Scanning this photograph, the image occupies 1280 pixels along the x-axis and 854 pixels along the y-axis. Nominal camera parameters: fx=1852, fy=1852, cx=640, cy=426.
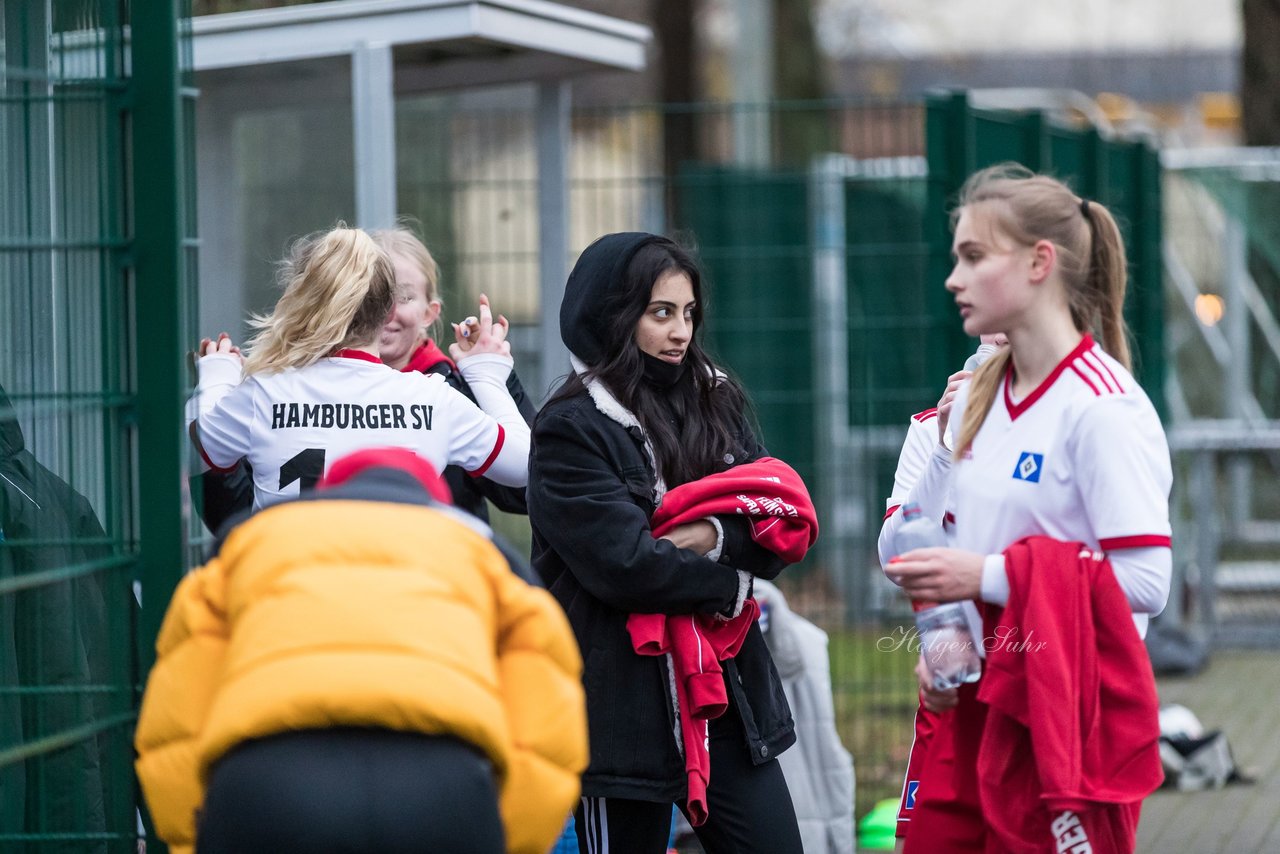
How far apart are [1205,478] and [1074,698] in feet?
24.9

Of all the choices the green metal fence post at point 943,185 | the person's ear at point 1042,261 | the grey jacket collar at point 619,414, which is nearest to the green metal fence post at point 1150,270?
the green metal fence post at point 943,185

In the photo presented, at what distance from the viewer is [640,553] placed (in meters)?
4.03

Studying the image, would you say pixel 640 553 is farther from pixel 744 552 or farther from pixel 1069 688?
pixel 1069 688

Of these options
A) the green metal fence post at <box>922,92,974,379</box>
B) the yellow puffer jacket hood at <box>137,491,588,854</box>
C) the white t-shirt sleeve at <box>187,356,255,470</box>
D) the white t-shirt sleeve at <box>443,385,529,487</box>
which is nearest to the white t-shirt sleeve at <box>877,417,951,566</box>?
the white t-shirt sleeve at <box>443,385,529,487</box>

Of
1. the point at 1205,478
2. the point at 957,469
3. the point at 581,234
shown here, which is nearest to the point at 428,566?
the point at 957,469

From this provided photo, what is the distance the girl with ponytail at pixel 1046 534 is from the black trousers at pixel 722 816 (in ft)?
2.04

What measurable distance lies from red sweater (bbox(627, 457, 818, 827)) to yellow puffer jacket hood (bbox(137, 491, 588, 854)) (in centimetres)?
101

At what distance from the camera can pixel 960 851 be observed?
11.6ft

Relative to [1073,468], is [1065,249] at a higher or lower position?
higher

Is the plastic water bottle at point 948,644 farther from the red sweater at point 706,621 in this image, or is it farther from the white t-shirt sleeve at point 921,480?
the red sweater at point 706,621

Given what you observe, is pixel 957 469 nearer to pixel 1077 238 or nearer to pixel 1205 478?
pixel 1077 238

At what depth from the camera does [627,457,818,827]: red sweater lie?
4082 millimetres

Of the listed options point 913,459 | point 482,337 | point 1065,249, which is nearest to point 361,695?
point 1065,249

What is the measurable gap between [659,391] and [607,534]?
459 millimetres
